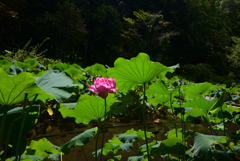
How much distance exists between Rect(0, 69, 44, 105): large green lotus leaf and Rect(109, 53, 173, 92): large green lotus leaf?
37 cm

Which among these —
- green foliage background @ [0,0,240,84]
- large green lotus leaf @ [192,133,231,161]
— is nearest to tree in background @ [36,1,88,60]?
green foliage background @ [0,0,240,84]

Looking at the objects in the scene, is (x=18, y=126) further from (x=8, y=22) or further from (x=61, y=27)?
(x=61, y=27)

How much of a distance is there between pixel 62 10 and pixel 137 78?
35.8 ft

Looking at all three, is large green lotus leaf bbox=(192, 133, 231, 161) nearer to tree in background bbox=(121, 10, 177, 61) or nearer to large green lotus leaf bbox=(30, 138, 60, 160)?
large green lotus leaf bbox=(30, 138, 60, 160)

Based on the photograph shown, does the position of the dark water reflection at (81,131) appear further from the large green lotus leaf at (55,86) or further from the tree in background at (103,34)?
the tree in background at (103,34)

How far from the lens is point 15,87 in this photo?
43 centimetres

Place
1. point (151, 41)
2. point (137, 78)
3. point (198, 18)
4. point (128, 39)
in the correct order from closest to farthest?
point (137, 78)
point (151, 41)
point (128, 39)
point (198, 18)

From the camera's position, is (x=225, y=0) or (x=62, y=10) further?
(x=225, y=0)

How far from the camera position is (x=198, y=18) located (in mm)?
14258

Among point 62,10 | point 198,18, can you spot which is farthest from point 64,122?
point 198,18

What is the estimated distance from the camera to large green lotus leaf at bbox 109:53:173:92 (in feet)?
2.25

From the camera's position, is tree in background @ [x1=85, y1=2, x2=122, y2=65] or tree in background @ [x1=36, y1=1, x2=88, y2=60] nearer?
tree in background @ [x1=36, y1=1, x2=88, y2=60]

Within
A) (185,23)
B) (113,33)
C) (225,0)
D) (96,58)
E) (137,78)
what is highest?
(225,0)

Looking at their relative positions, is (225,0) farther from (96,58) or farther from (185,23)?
(96,58)
